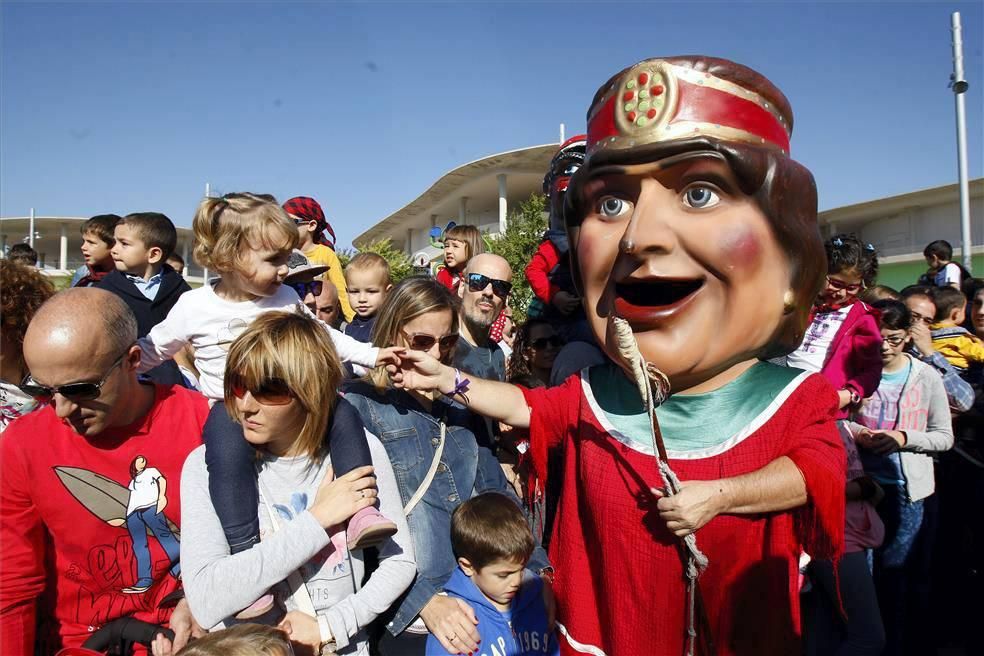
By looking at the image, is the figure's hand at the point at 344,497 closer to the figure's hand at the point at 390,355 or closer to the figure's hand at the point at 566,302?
the figure's hand at the point at 390,355

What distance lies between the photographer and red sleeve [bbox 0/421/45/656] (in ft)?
6.14

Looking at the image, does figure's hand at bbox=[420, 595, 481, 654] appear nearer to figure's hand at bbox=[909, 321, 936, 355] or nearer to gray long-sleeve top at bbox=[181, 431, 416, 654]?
gray long-sleeve top at bbox=[181, 431, 416, 654]

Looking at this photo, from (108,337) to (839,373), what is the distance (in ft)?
10.2

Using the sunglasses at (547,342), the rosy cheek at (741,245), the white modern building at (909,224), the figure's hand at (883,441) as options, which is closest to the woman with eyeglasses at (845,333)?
the figure's hand at (883,441)

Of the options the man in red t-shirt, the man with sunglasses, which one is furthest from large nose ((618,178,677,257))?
the man in red t-shirt

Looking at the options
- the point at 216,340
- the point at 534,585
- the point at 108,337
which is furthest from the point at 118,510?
the point at 534,585

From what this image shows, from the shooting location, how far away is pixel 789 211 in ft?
5.90

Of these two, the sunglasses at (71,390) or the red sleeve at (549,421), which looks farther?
the red sleeve at (549,421)

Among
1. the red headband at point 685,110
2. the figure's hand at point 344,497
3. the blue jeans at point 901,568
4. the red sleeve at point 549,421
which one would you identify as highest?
the red headband at point 685,110

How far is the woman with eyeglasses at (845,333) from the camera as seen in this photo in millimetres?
3141

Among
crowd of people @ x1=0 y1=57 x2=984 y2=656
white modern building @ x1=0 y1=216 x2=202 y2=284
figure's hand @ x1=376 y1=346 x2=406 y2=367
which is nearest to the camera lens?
crowd of people @ x1=0 y1=57 x2=984 y2=656

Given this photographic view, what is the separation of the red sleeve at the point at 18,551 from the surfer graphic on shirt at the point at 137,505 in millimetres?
125

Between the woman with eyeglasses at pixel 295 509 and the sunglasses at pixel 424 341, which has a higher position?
the sunglasses at pixel 424 341

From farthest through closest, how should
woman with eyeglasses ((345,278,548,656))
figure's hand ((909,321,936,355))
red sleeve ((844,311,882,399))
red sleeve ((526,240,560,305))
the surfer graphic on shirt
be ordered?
1. figure's hand ((909,321,936,355))
2. red sleeve ((526,240,560,305))
3. red sleeve ((844,311,882,399))
4. woman with eyeglasses ((345,278,548,656))
5. the surfer graphic on shirt
